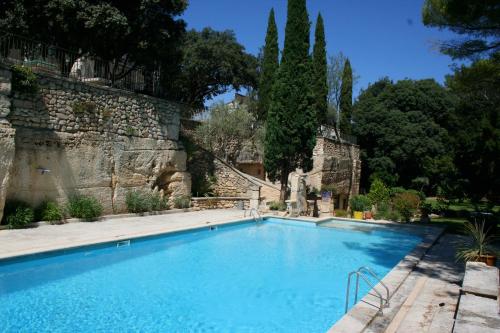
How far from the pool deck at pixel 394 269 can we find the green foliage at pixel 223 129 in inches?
270

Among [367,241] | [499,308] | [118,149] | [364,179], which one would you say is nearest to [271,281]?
[499,308]

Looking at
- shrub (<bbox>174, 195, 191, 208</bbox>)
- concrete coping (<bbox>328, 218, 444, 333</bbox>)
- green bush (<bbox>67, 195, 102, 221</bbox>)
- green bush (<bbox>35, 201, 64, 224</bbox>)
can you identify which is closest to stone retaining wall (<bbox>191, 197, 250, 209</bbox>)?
shrub (<bbox>174, 195, 191, 208</bbox>)

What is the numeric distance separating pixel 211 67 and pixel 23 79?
1836 centimetres

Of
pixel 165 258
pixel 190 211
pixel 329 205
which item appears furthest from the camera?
pixel 329 205

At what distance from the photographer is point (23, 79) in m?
11.0

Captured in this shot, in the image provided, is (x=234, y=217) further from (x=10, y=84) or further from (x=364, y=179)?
(x=364, y=179)

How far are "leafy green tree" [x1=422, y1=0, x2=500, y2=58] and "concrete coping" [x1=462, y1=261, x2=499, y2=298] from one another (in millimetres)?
5720

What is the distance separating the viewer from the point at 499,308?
14.8ft

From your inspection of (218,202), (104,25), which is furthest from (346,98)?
(104,25)

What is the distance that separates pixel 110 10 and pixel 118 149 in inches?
195

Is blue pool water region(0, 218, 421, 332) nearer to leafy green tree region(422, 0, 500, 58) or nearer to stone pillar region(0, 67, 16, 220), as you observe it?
stone pillar region(0, 67, 16, 220)

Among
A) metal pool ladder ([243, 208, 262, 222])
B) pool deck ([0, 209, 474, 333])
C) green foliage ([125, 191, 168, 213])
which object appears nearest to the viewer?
pool deck ([0, 209, 474, 333])

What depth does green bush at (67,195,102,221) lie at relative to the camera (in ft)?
40.3

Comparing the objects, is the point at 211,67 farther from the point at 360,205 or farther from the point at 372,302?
the point at 372,302
